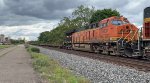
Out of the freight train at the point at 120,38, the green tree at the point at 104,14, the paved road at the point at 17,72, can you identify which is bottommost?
the paved road at the point at 17,72

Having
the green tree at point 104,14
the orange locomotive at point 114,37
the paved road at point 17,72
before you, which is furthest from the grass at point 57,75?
the green tree at point 104,14

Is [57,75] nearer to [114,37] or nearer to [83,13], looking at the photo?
[114,37]

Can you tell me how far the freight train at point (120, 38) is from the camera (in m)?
22.1

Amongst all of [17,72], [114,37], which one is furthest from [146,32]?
[17,72]

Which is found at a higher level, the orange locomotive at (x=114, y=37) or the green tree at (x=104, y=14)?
the green tree at (x=104, y=14)

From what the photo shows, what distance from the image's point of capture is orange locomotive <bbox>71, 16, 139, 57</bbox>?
82.5 ft

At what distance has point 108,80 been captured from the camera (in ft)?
42.1

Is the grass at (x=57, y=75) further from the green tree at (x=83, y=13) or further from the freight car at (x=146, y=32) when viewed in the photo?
the green tree at (x=83, y=13)

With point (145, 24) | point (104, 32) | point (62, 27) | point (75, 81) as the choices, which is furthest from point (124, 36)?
point (62, 27)

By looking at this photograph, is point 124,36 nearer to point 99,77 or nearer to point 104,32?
point 104,32

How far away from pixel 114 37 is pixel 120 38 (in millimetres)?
1297

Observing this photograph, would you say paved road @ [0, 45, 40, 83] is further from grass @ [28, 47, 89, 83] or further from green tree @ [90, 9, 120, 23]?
green tree @ [90, 9, 120, 23]

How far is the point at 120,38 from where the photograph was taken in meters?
26.5

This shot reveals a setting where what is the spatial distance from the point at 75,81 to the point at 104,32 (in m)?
18.9
